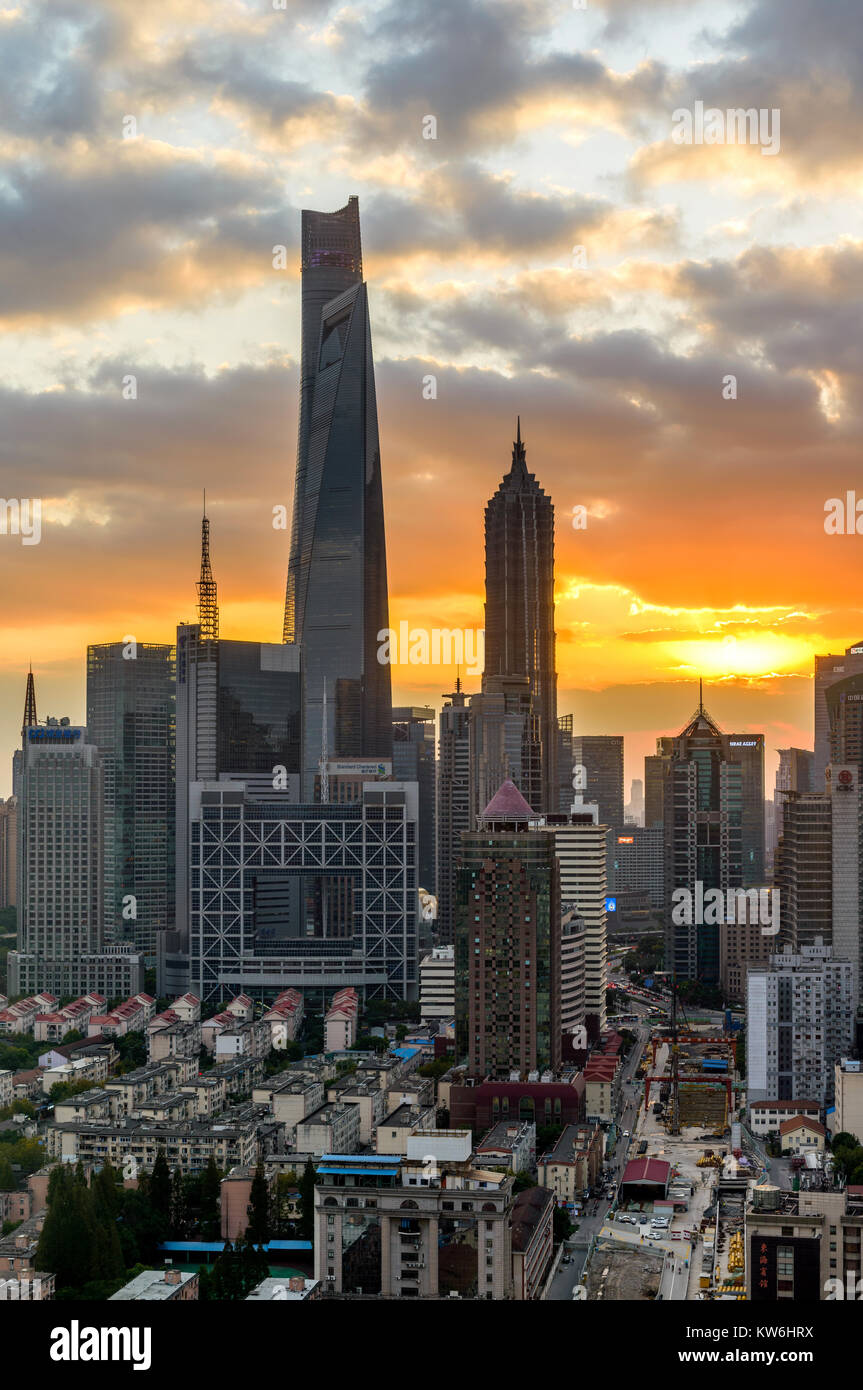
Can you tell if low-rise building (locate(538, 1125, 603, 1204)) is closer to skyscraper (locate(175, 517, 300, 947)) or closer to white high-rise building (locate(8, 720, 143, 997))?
white high-rise building (locate(8, 720, 143, 997))

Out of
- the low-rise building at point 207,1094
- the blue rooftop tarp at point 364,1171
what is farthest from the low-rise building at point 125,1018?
the blue rooftop tarp at point 364,1171

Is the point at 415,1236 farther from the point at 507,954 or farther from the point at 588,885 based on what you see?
the point at 588,885

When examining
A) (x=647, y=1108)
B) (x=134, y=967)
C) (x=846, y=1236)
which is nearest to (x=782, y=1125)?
(x=647, y=1108)

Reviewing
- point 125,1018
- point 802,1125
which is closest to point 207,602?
point 125,1018

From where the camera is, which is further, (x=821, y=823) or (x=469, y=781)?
(x=469, y=781)
